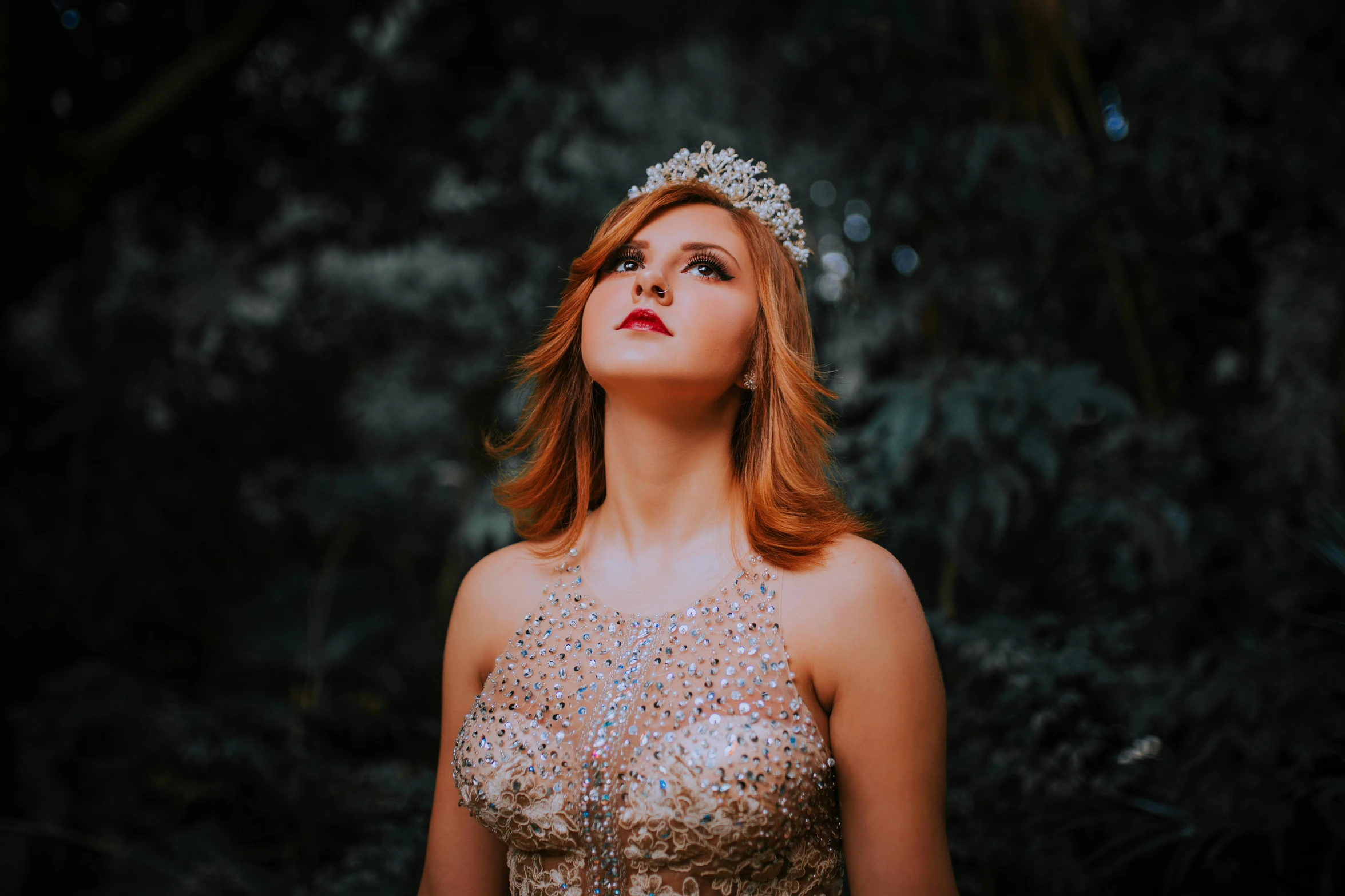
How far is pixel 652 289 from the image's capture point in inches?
64.0

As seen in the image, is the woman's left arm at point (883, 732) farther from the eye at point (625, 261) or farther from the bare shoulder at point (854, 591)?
the eye at point (625, 261)

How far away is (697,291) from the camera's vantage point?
1.64m

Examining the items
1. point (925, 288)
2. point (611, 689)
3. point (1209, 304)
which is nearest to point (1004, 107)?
point (925, 288)

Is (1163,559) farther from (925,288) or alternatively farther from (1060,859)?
(925,288)

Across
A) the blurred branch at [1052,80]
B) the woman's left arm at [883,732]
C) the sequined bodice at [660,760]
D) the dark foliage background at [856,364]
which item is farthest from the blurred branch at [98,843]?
the blurred branch at [1052,80]

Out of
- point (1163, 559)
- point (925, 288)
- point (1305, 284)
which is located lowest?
point (1163, 559)

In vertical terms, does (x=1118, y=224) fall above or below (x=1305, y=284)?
above

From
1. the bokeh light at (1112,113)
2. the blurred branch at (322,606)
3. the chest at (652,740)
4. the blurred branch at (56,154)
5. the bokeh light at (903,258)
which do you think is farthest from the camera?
the blurred branch at (322,606)

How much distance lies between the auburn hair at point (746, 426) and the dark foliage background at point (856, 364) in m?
1.08

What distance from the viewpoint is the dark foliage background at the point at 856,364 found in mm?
2660

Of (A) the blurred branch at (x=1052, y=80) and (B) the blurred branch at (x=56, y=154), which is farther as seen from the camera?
(A) the blurred branch at (x=1052, y=80)

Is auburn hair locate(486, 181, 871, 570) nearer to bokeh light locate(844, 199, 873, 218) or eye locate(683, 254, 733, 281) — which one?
eye locate(683, 254, 733, 281)

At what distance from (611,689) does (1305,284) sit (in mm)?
2910

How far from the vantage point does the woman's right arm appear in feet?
5.70
